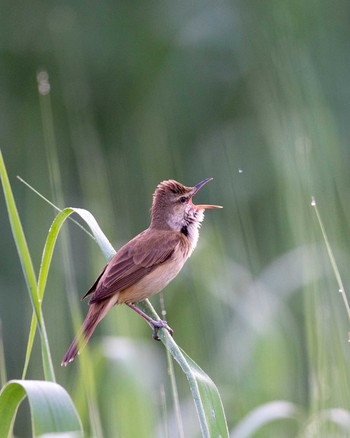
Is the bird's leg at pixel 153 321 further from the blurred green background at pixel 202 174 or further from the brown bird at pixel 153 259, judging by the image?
the blurred green background at pixel 202 174

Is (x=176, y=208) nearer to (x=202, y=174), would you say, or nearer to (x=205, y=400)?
(x=205, y=400)

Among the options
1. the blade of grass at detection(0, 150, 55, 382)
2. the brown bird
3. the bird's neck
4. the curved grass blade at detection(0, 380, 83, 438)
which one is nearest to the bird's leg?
the brown bird

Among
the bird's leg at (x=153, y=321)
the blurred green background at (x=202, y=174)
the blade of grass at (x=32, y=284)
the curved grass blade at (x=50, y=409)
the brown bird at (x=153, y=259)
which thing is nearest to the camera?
the curved grass blade at (x=50, y=409)

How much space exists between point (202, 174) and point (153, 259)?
3.88 metres

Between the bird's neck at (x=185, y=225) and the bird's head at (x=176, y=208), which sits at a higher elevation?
the bird's head at (x=176, y=208)

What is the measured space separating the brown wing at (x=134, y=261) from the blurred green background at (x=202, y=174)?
127 millimetres

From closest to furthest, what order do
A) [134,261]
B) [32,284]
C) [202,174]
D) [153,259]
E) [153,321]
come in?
1. [32,284]
2. [153,321]
3. [134,261]
4. [153,259]
5. [202,174]

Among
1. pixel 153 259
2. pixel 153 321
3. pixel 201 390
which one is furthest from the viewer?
pixel 153 259

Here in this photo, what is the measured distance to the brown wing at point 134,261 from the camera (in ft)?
12.7

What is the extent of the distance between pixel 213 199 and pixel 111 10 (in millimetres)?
2268

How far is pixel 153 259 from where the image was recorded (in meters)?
4.25

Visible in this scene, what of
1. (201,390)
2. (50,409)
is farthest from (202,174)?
(50,409)

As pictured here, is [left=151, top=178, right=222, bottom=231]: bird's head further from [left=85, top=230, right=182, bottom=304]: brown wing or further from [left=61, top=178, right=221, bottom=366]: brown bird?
[left=85, top=230, right=182, bottom=304]: brown wing

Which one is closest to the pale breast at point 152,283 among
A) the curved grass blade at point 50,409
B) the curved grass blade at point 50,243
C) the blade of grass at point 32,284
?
the curved grass blade at point 50,243
